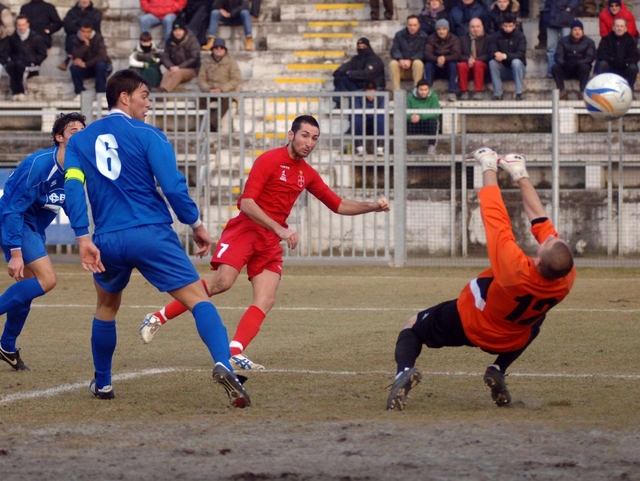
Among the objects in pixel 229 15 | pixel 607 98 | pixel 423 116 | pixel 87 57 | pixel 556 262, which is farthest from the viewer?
pixel 229 15

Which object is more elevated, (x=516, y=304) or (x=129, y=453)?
(x=516, y=304)

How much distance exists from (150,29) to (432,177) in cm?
813

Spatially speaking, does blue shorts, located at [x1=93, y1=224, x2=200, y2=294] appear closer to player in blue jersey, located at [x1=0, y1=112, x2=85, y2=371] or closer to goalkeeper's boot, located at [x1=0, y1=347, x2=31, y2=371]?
player in blue jersey, located at [x1=0, y1=112, x2=85, y2=371]

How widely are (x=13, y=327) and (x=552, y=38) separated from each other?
1569 centimetres

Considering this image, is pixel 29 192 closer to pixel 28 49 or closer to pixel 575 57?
pixel 575 57

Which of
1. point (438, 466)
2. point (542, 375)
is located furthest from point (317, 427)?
point (542, 375)

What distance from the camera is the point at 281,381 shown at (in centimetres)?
732

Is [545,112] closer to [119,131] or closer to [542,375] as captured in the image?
[542,375]

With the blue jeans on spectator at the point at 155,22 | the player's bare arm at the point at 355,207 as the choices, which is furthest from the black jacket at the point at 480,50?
the player's bare arm at the point at 355,207

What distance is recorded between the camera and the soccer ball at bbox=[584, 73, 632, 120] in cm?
1534

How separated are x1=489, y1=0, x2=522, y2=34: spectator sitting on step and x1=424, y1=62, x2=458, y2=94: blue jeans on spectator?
3.69 feet

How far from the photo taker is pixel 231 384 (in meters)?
6.13

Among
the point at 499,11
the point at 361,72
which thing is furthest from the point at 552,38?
the point at 361,72

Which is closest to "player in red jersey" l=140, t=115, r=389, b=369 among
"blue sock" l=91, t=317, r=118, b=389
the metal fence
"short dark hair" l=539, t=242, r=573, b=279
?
"blue sock" l=91, t=317, r=118, b=389
